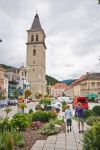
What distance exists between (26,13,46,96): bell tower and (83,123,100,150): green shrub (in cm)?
11475

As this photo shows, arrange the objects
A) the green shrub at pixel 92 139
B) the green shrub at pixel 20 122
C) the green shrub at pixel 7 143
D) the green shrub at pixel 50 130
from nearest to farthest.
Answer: the green shrub at pixel 92 139 → the green shrub at pixel 7 143 → the green shrub at pixel 50 130 → the green shrub at pixel 20 122

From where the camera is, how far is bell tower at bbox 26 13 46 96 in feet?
411

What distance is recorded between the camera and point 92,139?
27.1 ft

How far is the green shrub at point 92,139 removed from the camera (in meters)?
7.98

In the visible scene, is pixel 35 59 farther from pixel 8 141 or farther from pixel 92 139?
pixel 92 139

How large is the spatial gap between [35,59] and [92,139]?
118455mm

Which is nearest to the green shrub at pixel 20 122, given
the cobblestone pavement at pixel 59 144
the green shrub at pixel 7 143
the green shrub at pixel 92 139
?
the cobblestone pavement at pixel 59 144

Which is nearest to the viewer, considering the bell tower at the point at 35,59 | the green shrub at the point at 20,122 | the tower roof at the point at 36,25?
the green shrub at the point at 20,122

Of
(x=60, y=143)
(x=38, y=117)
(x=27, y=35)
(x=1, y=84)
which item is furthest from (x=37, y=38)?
(x=60, y=143)

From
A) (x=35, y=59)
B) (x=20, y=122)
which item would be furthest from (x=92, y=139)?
(x=35, y=59)

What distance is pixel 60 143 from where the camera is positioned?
13.6 metres

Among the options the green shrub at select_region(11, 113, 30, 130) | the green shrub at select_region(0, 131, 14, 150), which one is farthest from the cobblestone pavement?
the green shrub at select_region(11, 113, 30, 130)

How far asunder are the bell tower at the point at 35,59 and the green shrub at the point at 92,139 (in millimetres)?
114753

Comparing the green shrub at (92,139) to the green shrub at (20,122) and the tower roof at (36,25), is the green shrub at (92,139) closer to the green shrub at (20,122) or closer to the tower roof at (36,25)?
the green shrub at (20,122)
